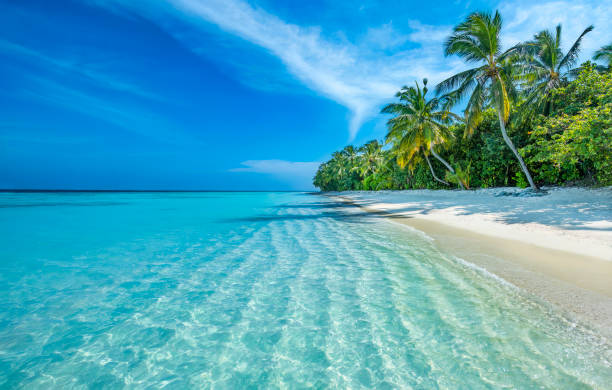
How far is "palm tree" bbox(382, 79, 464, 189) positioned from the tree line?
0.08 metres

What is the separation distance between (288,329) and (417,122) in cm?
2134

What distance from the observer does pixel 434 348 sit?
213 centimetres

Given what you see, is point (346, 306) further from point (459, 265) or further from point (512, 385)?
point (459, 265)

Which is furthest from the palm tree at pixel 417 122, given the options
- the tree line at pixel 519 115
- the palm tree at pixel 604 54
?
the palm tree at pixel 604 54

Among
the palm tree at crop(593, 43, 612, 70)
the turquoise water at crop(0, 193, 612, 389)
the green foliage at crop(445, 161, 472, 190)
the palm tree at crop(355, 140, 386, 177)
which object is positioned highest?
the palm tree at crop(593, 43, 612, 70)

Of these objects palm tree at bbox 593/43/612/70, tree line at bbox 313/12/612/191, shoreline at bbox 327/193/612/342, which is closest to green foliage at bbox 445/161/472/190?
tree line at bbox 313/12/612/191

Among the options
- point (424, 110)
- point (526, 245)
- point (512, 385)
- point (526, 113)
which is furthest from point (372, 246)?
point (424, 110)

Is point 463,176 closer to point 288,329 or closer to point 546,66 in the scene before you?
point 546,66

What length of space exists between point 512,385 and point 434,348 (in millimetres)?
531

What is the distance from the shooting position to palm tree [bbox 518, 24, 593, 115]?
1495 cm

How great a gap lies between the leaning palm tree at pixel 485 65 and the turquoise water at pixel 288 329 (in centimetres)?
1388

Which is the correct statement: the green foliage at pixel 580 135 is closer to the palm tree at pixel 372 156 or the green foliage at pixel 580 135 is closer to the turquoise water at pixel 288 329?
the turquoise water at pixel 288 329

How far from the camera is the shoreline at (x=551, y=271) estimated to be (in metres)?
2.61

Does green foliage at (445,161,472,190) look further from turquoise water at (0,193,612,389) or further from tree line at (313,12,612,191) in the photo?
turquoise water at (0,193,612,389)
